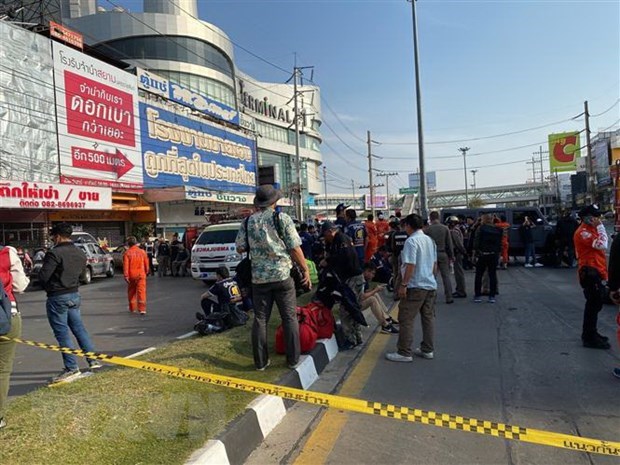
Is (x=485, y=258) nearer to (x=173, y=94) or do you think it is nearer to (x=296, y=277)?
(x=296, y=277)

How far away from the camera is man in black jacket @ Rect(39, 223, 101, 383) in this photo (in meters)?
5.62

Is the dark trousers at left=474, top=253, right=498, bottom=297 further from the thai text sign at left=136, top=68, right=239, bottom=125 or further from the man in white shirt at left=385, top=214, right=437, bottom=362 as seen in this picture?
the thai text sign at left=136, top=68, right=239, bottom=125

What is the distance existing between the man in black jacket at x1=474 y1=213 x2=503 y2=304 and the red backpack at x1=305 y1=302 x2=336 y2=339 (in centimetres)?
451

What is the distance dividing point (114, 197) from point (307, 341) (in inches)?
1070

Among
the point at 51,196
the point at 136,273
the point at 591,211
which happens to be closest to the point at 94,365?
the point at 136,273

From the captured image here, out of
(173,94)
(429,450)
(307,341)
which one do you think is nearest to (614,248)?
(429,450)

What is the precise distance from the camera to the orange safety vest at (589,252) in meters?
6.16

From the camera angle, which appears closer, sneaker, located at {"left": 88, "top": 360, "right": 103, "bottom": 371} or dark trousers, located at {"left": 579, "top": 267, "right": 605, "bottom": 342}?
sneaker, located at {"left": 88, "top": 360, "right": 103, "bottom": 371}

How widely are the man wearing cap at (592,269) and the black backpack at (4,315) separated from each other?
6.31 metres

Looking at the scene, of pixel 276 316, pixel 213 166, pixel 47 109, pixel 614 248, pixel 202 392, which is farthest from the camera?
pixel 213 166

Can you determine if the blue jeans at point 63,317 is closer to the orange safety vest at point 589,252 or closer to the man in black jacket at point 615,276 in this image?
the man in black jacket at point 615,276

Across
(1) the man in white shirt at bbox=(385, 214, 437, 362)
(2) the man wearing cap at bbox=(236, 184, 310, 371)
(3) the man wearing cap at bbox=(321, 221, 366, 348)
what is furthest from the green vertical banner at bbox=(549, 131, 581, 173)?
(2) the man wearing cap at bbox=(236, 184, 310, 371)

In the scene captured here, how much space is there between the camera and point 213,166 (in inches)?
1681

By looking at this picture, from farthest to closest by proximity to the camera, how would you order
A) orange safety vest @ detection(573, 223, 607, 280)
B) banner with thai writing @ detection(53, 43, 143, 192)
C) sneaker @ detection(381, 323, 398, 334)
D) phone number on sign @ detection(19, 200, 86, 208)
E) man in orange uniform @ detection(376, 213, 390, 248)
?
1. banner with thai writing @ detection(53, 43, 143, 192)
2. phone number on sign @ detection(19, 200, 86, 208)
3. man in orange uniform @ detection(376, 213, 390, 248)
4. sneaker @ detection(381, 323, 398, 334)
5. orange safety vest @ detection(573, 223, 607, 280)
